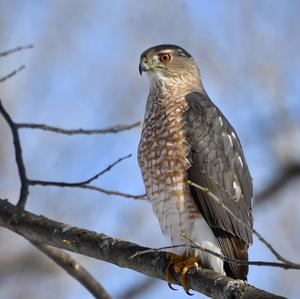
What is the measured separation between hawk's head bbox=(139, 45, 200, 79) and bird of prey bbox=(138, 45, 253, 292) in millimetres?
403

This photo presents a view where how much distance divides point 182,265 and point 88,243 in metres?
0.64

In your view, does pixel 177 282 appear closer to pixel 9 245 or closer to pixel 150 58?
pixel 150 58

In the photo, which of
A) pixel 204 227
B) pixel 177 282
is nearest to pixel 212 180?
pixel 204 227

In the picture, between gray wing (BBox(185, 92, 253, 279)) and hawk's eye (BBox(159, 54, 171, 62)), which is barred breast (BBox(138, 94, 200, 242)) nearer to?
gray wing (BBox(185, 92, 253, 279))

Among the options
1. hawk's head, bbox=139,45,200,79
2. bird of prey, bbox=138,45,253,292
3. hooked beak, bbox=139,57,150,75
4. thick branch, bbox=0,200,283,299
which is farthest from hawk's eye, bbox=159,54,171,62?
thick branch, bbox=0,200,283,299

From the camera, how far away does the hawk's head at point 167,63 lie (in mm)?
6359

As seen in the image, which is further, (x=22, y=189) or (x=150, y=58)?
(x=150, y=58)

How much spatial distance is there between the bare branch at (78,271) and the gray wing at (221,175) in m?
0.93

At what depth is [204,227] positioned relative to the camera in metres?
5.30

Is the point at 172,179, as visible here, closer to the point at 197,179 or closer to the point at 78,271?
the point at 197,179

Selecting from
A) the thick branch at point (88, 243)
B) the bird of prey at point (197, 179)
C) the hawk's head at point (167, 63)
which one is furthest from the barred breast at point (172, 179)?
the hawk's head at point (167, 63)

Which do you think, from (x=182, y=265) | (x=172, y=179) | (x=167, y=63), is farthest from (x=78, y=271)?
(x=167, y=63)

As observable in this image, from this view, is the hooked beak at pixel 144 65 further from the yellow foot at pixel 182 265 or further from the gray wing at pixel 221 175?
the yellow foot at pixel 182 265

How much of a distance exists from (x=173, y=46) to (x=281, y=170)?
1.41 metres
